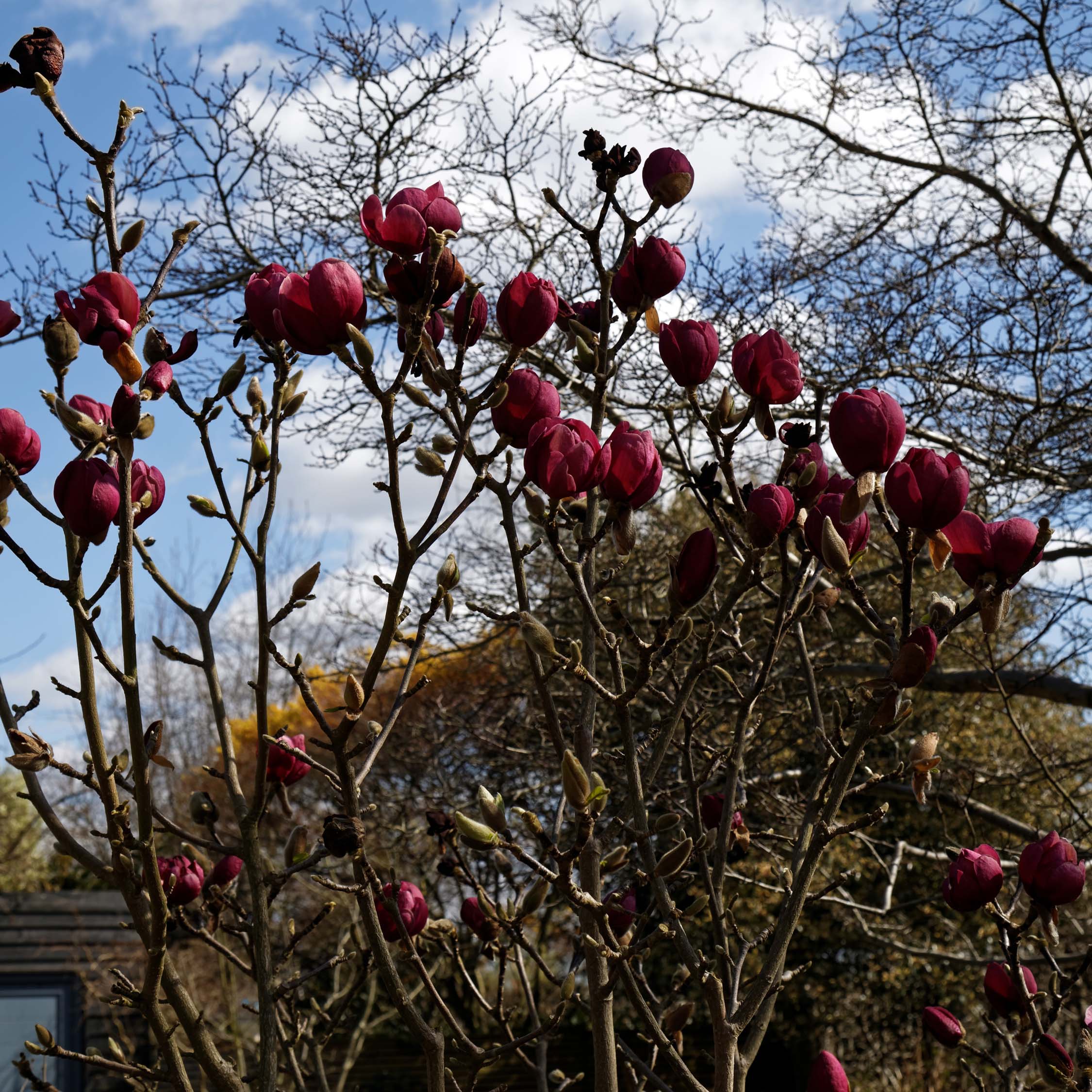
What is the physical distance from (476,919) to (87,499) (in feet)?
2.60

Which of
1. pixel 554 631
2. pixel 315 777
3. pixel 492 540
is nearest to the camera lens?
pixel 554 631

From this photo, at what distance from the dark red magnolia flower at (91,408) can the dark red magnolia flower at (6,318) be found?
0.08 m

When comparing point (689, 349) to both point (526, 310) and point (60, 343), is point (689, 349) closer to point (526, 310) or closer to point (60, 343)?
point (526, 310)

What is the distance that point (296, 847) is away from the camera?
1133mm

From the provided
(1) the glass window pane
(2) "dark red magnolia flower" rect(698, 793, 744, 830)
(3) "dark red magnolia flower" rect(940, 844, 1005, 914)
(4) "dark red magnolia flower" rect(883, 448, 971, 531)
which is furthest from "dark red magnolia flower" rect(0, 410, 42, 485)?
(1) the glass window pane

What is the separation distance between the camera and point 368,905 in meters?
0.92

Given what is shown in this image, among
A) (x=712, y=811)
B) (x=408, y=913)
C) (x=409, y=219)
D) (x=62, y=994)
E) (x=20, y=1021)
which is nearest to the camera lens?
(x=409, y=219)

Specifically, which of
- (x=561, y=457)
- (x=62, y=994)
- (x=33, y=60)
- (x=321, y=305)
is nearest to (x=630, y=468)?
(x=561, y=457)

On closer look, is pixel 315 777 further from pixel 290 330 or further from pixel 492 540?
pixel 290 330

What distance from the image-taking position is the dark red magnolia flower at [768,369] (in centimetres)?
106

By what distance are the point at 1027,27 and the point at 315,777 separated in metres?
6.92

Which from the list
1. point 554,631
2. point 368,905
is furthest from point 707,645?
point 554,631

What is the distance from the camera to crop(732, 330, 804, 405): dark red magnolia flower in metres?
1.06

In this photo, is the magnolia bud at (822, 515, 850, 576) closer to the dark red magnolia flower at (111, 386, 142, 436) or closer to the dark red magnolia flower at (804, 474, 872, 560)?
the dark red magnolia flower at (804, 474, 872, 560)
